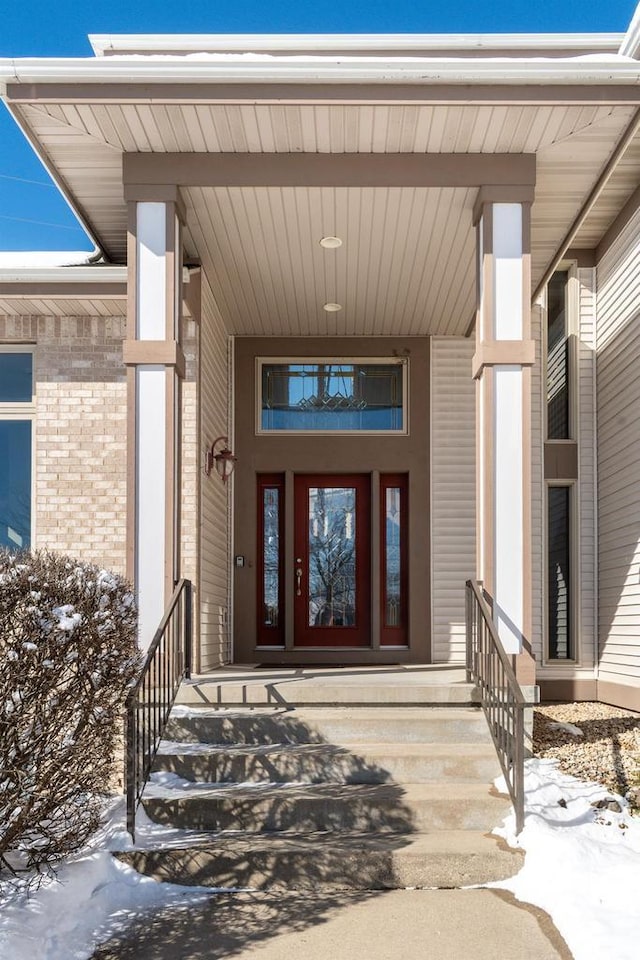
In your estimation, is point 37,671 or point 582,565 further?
point 582,565

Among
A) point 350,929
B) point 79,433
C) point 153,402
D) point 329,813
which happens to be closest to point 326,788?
point 329,813

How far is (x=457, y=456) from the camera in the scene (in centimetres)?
967

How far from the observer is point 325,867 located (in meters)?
4.33

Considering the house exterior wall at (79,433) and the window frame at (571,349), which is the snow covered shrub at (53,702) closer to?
the house exterior wall at (79,433)

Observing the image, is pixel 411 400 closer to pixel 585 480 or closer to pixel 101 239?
pixel 585 480

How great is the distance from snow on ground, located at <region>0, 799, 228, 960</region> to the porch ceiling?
4.06m

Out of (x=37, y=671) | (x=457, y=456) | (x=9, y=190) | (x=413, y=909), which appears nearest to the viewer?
(x=37, y=671)

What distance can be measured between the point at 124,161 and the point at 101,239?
150cm

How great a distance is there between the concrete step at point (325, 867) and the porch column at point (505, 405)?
1928 mm

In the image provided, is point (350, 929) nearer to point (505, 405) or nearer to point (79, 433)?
point (505, 405)

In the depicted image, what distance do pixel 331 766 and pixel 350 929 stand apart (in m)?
1.43

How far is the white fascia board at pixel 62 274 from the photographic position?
7637 millimetres

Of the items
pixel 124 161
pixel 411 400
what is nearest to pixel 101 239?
pixel 124 161

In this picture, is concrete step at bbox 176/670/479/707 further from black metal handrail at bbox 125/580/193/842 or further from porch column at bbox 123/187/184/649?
porch column at bbox 123/187/184/649
